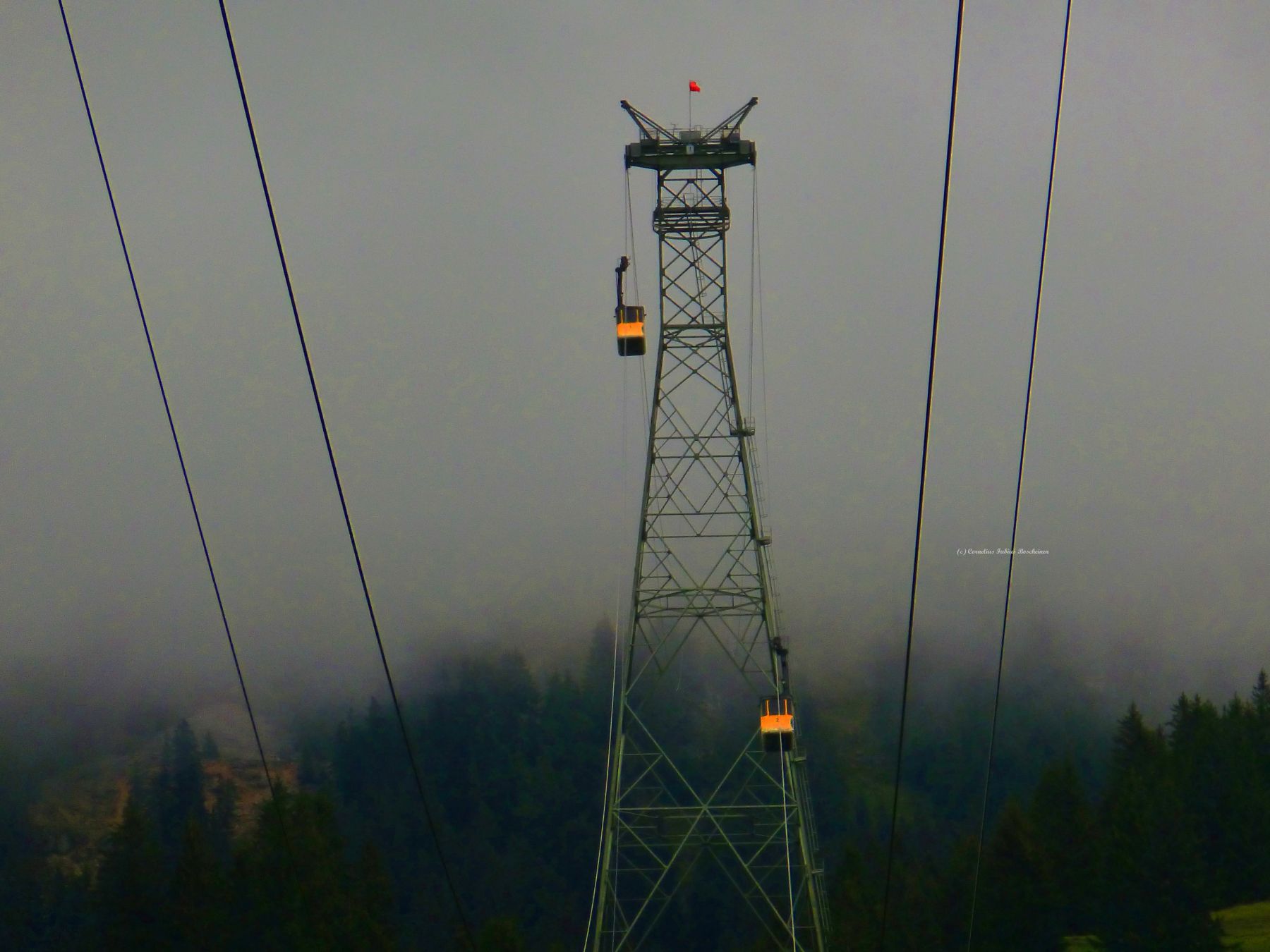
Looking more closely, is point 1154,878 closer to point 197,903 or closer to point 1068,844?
point 1068,844

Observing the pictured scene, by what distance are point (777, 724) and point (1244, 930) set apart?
43.8 meters

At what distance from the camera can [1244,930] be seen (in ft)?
226

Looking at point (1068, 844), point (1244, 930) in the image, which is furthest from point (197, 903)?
point (1244, 930)

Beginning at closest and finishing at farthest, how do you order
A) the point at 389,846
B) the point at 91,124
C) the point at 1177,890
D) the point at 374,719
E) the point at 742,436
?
the point at 91,124 < the point at 742,436 < the point at 1177,890 < the point at 389,846 < the point at 374,719

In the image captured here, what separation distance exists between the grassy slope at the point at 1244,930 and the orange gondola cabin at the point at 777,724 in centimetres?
3784

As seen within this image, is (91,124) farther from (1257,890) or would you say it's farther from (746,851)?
(746,851)

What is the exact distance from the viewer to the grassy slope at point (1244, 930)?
6594 centimetres

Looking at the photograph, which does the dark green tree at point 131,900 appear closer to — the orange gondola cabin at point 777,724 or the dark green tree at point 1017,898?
the dark green tree at point 1017,898

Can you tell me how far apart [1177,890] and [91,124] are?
197ft

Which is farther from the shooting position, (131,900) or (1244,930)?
(131,900)

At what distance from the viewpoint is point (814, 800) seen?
343ft

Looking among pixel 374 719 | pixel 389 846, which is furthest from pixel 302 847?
pixel 374 719

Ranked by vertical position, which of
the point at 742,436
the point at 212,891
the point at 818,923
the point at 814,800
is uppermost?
the point at 742,436

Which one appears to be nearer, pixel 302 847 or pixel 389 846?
pixel 302 847
